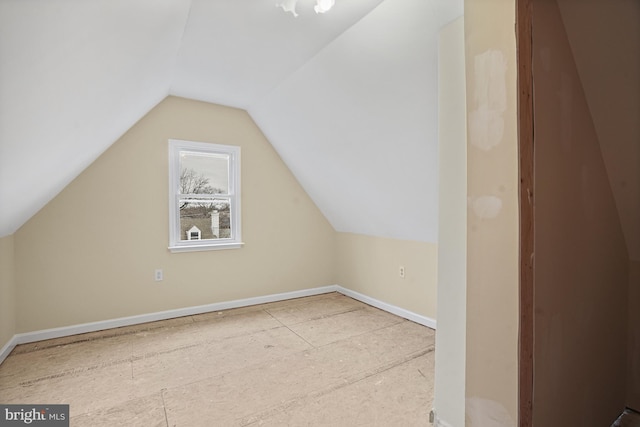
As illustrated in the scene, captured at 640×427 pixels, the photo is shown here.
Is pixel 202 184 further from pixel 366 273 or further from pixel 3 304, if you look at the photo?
pixel 366 273

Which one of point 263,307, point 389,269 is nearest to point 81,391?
point 263,307

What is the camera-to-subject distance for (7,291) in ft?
8.43

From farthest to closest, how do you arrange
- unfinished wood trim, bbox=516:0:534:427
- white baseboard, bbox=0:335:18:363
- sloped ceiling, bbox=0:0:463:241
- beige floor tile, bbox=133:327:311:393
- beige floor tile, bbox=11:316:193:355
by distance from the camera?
beige floor tile, bbox=11:316:193:355 → white baseboard, bbox=0:335:18:363 → beige floor tile, bbox=133:327:311:393 → sloped ceiling, bbox=0:0:463:241 → unfinished wood trim, bbox=516:0:534:427

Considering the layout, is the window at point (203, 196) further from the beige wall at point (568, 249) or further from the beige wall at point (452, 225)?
the beige wall at point (568, 249)

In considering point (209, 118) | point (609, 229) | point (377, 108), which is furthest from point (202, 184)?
point (609, 229)

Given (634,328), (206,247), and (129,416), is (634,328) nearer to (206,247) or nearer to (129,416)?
(129,416)

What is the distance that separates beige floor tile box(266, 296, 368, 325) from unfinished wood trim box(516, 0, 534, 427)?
248 cm

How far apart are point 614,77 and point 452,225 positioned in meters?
0.90

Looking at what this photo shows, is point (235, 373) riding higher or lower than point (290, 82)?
lower

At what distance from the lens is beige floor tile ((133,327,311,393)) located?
222 centimetres

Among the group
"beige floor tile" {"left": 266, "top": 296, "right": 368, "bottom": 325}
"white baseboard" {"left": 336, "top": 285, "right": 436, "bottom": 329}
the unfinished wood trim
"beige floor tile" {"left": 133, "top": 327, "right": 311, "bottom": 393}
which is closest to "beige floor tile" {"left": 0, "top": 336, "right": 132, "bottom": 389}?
"beige floor tile" {"left": 133, "top": 327, "right": 311, "bottom": 393}

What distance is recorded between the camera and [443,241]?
5.19 ft

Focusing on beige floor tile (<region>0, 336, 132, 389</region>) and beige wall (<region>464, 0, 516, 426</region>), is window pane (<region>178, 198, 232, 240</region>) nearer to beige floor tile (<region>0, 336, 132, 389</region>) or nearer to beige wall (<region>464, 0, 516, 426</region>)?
beige floor tile (<region>0, 336, 132, 389</region>)

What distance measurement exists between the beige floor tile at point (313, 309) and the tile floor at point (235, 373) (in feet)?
0.30
